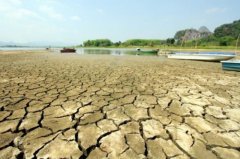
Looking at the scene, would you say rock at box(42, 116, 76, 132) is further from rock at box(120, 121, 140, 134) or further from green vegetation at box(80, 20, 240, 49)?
green vegetation at box(80, 20, 240, 49)

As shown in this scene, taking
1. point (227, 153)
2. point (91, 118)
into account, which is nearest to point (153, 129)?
point (227, 153)

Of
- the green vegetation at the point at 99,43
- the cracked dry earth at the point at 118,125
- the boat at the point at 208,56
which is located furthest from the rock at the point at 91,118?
the green vegetation at the point at 99,43

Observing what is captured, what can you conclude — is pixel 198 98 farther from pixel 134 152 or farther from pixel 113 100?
pixel 134 152

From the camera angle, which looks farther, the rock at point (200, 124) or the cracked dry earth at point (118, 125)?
the rock at point (200, 124)

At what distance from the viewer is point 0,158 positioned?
184 cm

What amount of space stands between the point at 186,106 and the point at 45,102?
3087 millimetres

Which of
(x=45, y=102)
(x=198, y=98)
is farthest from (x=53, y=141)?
(x=198, y=98)

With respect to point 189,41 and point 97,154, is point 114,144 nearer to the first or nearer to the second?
point 97,154

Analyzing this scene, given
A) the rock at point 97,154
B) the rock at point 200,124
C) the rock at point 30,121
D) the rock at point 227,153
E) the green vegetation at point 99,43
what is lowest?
the rock at point 227,153

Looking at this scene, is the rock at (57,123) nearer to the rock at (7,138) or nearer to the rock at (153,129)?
the rock at (7,138)

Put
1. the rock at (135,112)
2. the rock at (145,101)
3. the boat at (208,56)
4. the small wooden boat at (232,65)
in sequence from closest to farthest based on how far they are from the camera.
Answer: the rock at (135,112) < the rock at (145,101) < the small wooden boat at (232,65) < the boat at (208,56)

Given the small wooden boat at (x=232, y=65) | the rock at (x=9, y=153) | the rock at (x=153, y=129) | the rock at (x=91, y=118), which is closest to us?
the rock at (x=9, y=153)

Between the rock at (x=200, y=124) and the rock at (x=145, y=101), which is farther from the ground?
the rock at (x=145, y=101)

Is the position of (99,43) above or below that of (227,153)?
above
